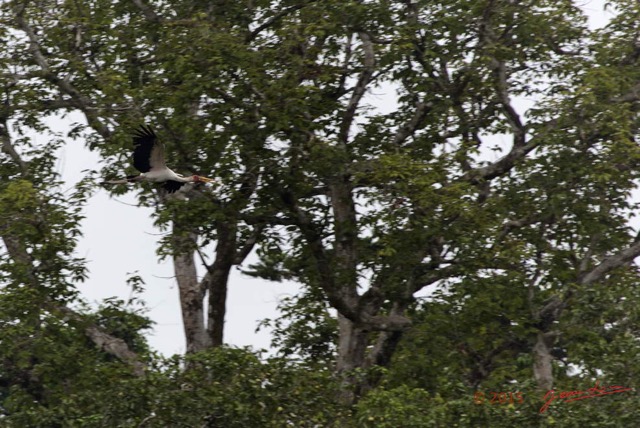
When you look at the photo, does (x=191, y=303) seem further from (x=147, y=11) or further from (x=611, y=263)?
(x=611, y=263)

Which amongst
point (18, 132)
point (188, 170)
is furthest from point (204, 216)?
point (18, 132)

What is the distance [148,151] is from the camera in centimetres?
Answer: 1438

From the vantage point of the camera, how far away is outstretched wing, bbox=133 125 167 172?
1427 centimetres

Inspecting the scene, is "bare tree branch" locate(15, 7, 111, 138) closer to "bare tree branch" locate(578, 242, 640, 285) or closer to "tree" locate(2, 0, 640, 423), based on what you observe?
"tree" locate(2, 0, 640, 423)

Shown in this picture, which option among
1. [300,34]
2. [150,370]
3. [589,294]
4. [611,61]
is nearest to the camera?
[150,370]

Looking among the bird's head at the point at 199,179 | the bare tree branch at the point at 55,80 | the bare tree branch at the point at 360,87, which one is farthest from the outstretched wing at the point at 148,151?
the bare tree branch at the point at 360,87

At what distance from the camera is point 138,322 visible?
17984 millimetres

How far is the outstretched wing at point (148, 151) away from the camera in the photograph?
46.8 feet

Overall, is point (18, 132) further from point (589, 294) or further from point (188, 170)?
point (589, 294)

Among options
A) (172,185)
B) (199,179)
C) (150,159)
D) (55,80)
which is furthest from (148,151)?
(55,80)

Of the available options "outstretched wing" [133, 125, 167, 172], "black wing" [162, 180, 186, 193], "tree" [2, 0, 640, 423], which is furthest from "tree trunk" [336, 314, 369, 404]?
"outstretched wing" [133, 125, 167, 172]

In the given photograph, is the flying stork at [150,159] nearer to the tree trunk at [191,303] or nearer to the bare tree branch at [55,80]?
the bare tree branch at [55,80]

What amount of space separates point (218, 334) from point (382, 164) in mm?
3541

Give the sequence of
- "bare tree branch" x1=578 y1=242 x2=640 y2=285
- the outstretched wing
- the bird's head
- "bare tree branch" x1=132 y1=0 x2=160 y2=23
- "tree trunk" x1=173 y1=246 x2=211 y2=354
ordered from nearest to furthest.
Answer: the outstretched wing
the bird's head
"bare tree branch" x1=578 y1=242 x2=640 y2=285
"bare tree branch" x1=132 y1=0 x2=160 y2=23
"tree trunk" x1=173 y1=246 x2=211 y2=354
